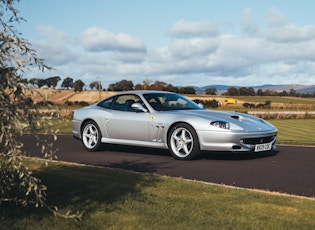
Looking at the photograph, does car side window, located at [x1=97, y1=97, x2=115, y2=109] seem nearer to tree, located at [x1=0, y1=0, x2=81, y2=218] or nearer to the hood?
the hood

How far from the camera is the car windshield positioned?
10.4 m

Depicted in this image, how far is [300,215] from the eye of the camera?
4797mm

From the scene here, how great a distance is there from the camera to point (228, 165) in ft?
28.8

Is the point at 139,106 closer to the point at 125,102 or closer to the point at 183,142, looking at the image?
the point at 125,102

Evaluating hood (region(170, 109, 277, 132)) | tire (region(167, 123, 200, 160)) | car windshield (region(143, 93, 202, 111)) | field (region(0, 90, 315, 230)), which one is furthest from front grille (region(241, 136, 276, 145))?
field (region(0, 90, 315, 230))

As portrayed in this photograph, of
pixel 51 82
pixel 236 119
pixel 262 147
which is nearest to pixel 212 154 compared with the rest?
pixel 236 119

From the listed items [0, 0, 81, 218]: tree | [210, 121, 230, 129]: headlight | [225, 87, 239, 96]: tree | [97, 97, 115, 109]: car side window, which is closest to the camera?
[0, 0, 81, 218]: tree

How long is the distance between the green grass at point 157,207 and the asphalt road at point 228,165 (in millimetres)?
928

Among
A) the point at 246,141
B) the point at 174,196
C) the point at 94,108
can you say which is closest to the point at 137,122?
the point at 94,108

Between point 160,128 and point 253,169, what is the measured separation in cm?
247

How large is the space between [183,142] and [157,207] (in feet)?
15.2

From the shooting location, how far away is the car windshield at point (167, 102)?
10.4 metres

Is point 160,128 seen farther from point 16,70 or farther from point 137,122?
point 16,70

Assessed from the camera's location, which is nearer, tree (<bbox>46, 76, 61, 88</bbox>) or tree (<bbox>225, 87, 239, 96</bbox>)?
tree (<bbox>46, 76, 61, 88</bbox>)
